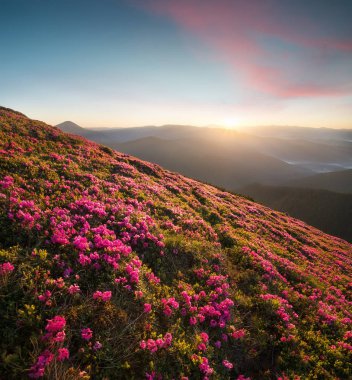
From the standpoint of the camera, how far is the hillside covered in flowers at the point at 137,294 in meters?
5.64

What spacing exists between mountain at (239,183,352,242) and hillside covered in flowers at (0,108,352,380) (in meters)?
82.0

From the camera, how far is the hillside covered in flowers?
18.5 ft

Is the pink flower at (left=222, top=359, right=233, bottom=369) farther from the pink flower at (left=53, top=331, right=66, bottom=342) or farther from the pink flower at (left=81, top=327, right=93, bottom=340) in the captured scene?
the pink flower at (left=53, top=331, right=66, bottom=342)

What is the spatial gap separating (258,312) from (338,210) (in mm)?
104716

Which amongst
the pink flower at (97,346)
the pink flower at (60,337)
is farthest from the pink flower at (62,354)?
the pink flower at (97,346)

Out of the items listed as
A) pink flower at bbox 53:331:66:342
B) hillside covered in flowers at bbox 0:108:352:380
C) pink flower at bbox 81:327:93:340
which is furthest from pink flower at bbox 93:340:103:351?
pink flower at bbox 53:331:66:342

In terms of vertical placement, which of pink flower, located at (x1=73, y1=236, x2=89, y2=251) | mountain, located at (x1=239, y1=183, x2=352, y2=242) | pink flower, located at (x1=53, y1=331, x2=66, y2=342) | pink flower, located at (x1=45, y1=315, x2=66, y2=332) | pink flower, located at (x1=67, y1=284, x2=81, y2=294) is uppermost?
pink flower, located at (x1=73, y1=236, x2=89, y2=251)

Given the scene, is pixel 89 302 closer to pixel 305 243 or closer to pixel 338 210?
pixel 305 243

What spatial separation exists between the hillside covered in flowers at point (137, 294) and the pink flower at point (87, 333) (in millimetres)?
32

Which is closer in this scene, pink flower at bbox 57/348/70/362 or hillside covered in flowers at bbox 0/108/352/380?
pink flower at bbox 57/348/70/362

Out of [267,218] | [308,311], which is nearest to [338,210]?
[267,218]

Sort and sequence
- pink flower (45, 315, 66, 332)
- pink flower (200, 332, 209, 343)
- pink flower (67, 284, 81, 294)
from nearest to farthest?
pink flower (45, 315, 66, 332)
pink flower (67, 284, 81, 294)
pink flower (200, 332, 209, 343)

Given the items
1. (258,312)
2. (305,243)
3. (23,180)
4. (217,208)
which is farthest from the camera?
(305,243)

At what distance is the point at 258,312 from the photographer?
9.59 meters
